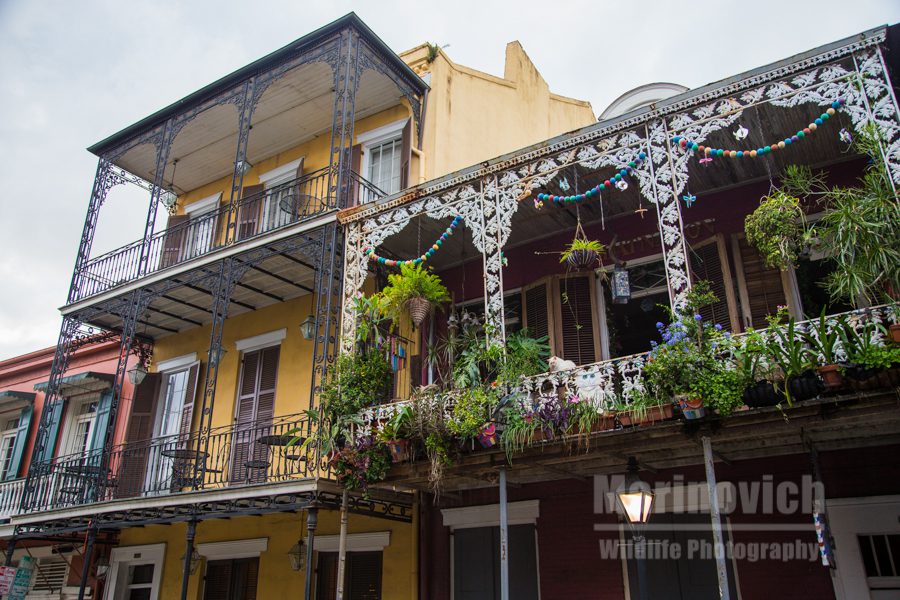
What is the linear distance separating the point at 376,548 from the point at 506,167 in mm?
5531

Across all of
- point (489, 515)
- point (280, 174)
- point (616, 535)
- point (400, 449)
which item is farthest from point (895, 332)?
point (280, 174)

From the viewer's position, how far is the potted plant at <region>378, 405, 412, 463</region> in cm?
772

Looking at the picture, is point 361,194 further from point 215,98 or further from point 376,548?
point 376,548

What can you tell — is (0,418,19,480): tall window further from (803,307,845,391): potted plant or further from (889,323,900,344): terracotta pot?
(889,323,900,344): terracotta pot

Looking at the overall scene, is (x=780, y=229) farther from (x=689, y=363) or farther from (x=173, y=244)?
(x=173, y=244)

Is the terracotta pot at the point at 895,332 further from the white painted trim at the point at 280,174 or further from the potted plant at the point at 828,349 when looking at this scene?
the white painted trim at the point at 280,174

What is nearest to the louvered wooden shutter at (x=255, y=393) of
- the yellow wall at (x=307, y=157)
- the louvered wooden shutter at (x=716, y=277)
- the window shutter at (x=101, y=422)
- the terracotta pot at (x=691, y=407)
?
the window shutter at (x=101, y=422)

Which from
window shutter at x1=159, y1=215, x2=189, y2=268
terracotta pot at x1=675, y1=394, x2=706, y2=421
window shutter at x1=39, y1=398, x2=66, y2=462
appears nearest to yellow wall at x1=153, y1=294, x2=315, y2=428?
window shutter at x1=159, y1=215, x2=189, y2=268

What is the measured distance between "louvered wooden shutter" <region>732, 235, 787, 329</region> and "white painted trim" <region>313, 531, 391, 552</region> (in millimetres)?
5549

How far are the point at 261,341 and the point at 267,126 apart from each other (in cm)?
412

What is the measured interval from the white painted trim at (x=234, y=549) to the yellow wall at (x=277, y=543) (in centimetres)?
8

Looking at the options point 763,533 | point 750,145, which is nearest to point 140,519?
point 763,533

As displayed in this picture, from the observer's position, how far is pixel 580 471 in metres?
7.98

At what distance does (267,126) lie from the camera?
13.2 meters
